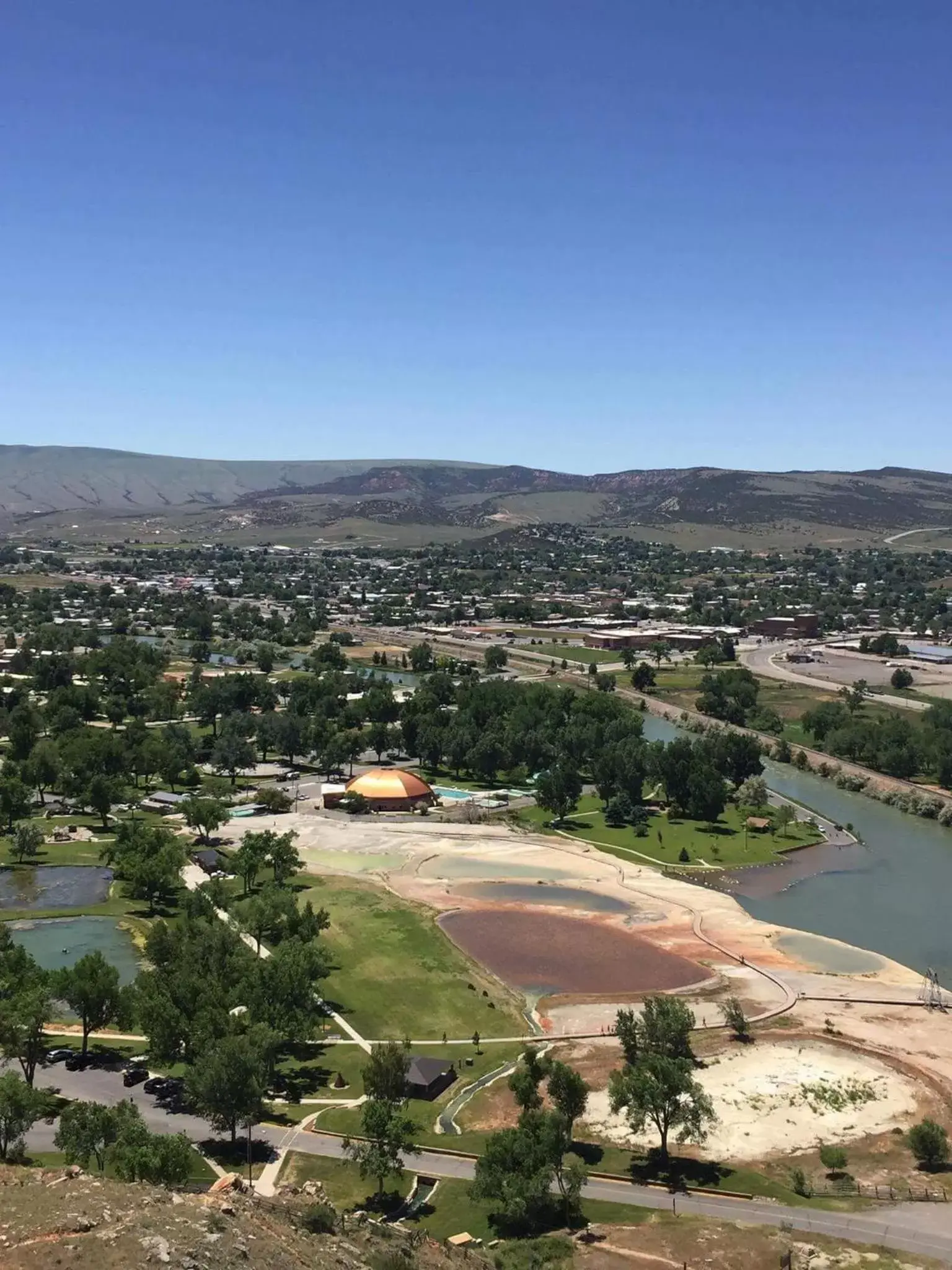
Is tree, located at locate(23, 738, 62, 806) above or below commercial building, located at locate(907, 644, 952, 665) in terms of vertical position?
below

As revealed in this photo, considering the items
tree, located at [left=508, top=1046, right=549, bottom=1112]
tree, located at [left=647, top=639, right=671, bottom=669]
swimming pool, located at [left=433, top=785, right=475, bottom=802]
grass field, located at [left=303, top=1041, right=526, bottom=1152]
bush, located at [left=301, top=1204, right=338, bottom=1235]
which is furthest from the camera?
tree, located at [left=647, top=639, right=671, bottom=669]

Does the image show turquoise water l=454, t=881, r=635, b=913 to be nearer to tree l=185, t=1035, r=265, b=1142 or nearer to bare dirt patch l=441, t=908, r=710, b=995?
bare dirt patch l=441, t=908, r=710, b=995

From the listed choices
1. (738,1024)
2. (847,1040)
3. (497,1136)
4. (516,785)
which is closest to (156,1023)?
(497,1136)

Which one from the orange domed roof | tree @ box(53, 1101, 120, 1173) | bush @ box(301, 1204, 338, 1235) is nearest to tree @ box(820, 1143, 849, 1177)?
bush @ box(301, 1204, 338, 1235)

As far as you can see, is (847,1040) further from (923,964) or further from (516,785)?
(516,785)

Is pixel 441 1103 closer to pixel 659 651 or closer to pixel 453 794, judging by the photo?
pixel 453 794

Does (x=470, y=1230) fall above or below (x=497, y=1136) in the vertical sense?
below

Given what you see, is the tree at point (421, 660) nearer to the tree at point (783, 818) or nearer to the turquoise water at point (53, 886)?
the tree at point (783, 818)

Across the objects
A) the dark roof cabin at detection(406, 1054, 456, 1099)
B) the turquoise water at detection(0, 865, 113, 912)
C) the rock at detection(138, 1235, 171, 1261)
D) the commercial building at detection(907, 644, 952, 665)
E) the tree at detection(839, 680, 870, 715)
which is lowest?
the turquoise water at detection(0, 865, 113, 912)
